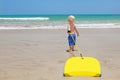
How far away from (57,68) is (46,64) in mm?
523

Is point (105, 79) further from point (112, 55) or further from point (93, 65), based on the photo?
point (112, 55)

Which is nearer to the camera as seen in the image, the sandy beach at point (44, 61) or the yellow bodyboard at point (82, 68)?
the yellow bodyboard at point (82, 68)

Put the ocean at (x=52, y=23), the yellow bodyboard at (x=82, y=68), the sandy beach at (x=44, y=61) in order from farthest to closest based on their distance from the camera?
the ocean at (x=52, y=23)
the sandy beach at (x=44, y=61)
the yellow bodyboard at (x=82, y=68)

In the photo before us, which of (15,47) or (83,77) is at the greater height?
(83,77)

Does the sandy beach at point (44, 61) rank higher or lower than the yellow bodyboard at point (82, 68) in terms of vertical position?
lower

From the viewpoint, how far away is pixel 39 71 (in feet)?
19.2

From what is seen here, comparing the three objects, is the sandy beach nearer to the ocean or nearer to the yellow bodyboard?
the yellow bodyboard

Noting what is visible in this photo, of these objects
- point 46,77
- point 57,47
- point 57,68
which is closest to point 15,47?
point 57,47

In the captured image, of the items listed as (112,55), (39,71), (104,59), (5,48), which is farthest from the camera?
(5,48)

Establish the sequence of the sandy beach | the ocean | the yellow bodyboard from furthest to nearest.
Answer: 1. the ocean
2. the sandy beach
3. the yellow bodyboard

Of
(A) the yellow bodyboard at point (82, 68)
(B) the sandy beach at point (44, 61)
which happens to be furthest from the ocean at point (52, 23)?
(A) the yellow bodyboard at point (82, 68)

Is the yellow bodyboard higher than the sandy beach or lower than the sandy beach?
higher

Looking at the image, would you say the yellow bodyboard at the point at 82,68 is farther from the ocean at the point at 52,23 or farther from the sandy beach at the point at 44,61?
the ocean at the point at 52,23

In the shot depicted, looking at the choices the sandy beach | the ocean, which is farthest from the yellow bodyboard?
the ocean
